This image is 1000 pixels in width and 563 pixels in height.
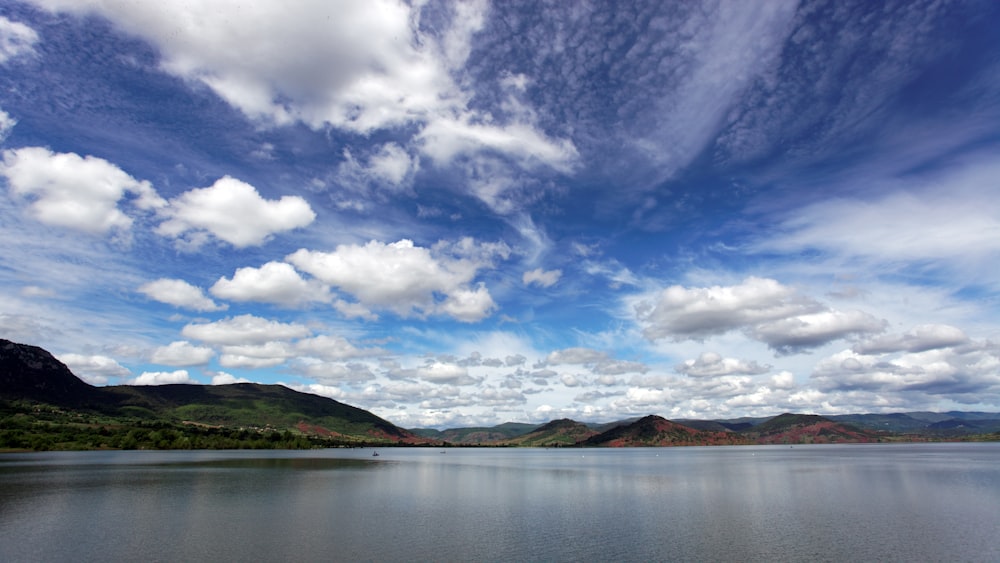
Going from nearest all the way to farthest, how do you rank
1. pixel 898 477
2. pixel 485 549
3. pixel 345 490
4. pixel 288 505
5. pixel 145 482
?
pixel 485 549
pixel 288 505
pixel 345 490
pixel 145 482
pixel 898 477

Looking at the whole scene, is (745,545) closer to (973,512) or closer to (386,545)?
(386,545)

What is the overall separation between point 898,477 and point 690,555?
111377 millimetres

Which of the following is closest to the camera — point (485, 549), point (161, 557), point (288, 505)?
point (161, 557)

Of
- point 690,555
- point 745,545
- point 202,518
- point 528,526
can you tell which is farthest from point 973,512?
point 202,518

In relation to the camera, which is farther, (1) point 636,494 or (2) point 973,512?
(1) point 636,494

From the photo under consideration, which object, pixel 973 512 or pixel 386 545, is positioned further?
pixel 973 512

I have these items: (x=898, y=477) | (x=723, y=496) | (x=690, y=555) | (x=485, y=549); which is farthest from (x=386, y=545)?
(x=898, y=477)

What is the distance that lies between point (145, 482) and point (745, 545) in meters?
118

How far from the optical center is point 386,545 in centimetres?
5078

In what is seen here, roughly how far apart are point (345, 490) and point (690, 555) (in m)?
73.6

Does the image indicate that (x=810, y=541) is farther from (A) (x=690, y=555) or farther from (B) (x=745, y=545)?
(A) (x=690, y=555)

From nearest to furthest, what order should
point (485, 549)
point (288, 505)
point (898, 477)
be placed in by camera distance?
point (485, 549) < point (288, 505) < point (898, 477)

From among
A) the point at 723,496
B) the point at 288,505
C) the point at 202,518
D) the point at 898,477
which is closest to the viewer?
the point at 202,518

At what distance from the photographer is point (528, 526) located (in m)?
61.8
